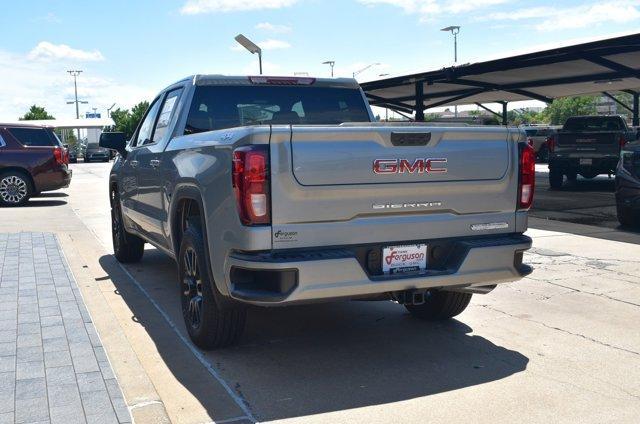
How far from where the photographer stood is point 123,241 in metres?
8.38

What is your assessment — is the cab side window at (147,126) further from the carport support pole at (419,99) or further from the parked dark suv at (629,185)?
the carport support pole at (419,99)

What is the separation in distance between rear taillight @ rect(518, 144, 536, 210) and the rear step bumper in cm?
29

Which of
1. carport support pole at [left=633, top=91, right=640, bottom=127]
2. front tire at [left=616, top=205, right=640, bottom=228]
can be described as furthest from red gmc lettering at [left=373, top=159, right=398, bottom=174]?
carport support pole at [left=633, top=91, right=640, bottom=127]

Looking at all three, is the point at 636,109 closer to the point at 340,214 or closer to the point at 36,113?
the point at 340,214

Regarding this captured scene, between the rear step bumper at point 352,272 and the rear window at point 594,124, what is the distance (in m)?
14.6

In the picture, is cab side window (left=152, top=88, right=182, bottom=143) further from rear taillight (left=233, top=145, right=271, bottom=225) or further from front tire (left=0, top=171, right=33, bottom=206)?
front tire (left=0, top=171, right=33, bottom=206)

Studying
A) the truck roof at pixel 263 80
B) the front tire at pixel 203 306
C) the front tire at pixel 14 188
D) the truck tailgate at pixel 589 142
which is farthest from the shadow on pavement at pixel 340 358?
the truck tailgate at pixel 589 142

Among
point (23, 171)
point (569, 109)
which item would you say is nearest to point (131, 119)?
point (569, 109)

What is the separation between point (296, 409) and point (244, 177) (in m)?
1.37

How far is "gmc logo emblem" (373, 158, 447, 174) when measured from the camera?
429 centimetres

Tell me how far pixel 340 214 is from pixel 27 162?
14.1 meters

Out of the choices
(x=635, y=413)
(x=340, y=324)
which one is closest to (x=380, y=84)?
(x=340, y=324)

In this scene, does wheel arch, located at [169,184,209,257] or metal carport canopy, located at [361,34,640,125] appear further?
metal carport canopy, located at [361,34,640,125]

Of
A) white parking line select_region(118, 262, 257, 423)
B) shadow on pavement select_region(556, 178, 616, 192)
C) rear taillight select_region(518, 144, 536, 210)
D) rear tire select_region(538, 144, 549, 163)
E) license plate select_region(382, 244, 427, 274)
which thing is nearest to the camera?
white parking line select_region(118, 262, 257, 423)
